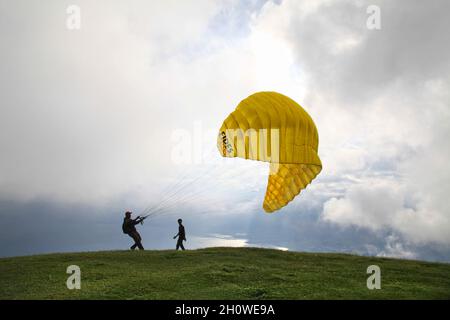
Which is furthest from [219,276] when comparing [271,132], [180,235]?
[180,235]

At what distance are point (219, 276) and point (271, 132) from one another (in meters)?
6.69

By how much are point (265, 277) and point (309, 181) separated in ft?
16.5

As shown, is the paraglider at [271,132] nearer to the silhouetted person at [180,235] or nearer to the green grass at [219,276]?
the green grass at [219,276]

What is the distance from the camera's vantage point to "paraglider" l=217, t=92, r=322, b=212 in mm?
17875

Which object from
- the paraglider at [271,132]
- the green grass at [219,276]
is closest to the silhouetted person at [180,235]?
the green grass at [219,276]

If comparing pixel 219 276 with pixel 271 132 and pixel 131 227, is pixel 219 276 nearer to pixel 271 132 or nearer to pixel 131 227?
pixel 271 132

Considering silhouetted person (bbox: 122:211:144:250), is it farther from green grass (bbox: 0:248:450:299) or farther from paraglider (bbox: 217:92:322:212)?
paraglider (bbox: 217:92:322:212)

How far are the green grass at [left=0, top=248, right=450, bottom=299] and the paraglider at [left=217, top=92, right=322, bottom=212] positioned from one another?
17.0 ft

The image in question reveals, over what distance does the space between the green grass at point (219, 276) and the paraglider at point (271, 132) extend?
5.17 m
